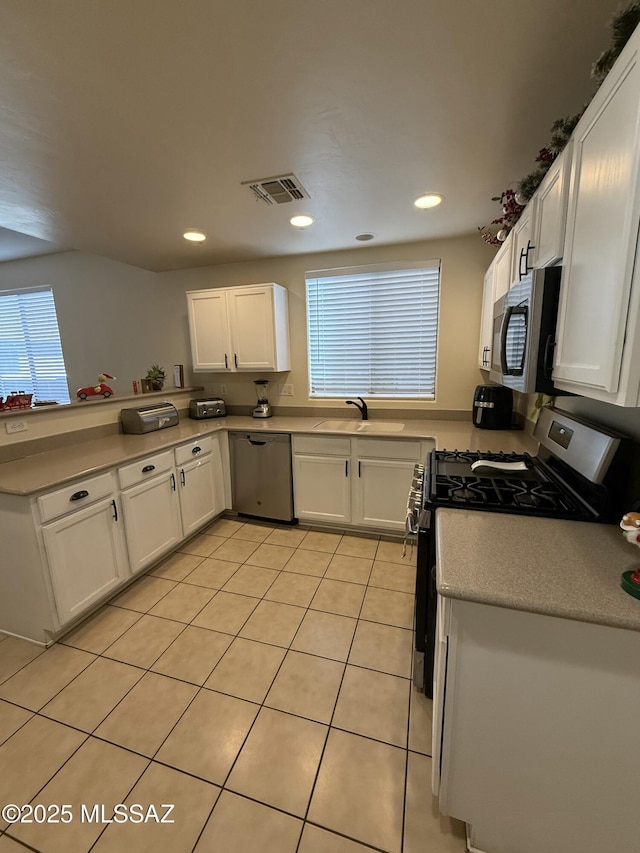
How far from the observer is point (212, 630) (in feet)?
6.23

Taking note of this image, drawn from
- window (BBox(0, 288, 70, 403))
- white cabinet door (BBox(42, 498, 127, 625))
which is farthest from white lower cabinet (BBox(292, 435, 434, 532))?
window (BBox(0, 288, 70, 403))

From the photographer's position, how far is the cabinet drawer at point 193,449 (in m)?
2.61

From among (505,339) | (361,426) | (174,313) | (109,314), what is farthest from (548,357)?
(109,314)

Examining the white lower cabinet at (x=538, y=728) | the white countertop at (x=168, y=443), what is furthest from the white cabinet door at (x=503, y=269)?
the white lower cabinet at (x=538, y=728)

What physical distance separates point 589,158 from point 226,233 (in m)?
2.29

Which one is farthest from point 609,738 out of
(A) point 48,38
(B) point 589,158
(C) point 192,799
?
(A) point 48,38

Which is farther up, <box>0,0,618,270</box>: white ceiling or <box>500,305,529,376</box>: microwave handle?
<box>0,0,618,270</box>: white ceiling

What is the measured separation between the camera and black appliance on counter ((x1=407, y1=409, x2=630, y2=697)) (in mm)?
1150

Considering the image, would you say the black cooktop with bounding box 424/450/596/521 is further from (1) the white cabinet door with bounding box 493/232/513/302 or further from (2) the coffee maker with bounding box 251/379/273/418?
(2) the coffee maker with bounding box 251/379/273/418

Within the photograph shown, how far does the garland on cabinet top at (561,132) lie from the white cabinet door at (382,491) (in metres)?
1.62

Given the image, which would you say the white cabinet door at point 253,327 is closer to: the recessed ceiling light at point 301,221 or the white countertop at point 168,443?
the white countertop at point 168,443

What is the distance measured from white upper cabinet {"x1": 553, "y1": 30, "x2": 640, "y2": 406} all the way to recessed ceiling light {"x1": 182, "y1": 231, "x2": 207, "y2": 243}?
7.72 feet

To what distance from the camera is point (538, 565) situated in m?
0.93

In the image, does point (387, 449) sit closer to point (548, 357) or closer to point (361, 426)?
point (361, 426)
